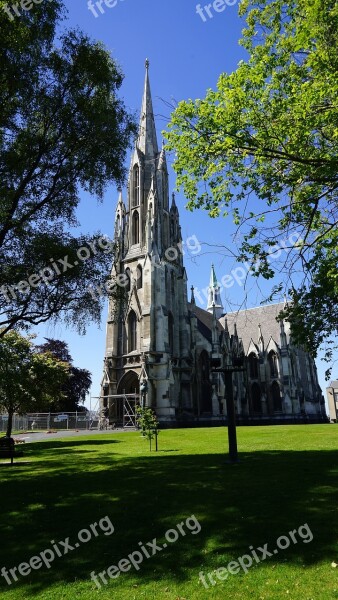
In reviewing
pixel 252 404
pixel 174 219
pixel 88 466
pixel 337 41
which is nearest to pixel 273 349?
pixel 252 404

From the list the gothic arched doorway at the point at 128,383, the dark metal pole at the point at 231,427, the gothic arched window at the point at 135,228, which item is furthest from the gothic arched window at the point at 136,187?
the dark metal pole at the point at 231,427

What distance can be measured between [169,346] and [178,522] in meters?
36.5

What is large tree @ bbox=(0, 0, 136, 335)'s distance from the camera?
13711 mm

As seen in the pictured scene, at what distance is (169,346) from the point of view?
43.2 m

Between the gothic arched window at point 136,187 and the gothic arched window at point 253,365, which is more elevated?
the gothic arched window at point 136,187

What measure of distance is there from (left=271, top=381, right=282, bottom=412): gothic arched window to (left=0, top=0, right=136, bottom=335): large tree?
43.2 meters

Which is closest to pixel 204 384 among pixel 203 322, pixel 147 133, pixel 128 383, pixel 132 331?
pixel 128 383

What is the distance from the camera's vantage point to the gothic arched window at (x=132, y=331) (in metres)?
44.7

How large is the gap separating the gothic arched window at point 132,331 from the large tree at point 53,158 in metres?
29.3

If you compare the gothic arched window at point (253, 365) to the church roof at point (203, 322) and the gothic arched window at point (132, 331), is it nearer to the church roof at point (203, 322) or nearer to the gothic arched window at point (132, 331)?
the church roof at point (203, 322)

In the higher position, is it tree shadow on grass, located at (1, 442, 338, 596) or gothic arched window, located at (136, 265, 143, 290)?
gothic arched window, located at (136, 265, 143, 290)

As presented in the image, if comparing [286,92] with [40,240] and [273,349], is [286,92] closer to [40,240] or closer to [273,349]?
[40,240]

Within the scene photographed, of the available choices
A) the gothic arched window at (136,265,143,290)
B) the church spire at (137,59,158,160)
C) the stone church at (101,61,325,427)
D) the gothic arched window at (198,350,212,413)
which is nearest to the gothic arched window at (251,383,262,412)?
the stone church at (101,61,325,427)

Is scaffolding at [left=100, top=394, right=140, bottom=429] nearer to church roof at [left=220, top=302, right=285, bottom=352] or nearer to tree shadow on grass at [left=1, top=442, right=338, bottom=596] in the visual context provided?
church roof at [left=220, top=302, right=285, bottom=352]
